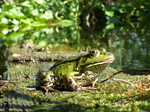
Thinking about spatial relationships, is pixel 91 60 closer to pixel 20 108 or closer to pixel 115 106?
pixel 115 106

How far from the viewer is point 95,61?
303 centimetres

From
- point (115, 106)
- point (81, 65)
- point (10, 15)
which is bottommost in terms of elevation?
point (115, 106)

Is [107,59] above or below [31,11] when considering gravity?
below

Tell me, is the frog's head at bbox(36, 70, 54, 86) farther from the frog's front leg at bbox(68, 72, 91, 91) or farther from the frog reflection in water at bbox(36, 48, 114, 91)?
the frog's front leg at bbox(68, 72, 91, 91)

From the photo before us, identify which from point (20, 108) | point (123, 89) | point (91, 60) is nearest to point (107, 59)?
point (91, 60)

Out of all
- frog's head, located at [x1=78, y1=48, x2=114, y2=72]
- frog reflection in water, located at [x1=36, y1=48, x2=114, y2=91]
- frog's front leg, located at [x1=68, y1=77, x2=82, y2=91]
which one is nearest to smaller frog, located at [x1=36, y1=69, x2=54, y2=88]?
frog reflection in water, located at [x1=36, y1=48, x2=114, y2=91]

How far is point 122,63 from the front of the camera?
6.62 meters

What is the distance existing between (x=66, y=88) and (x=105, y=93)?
473mm

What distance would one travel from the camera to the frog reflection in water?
3.04 meters

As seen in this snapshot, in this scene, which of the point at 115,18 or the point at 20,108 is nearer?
the point at 20,108

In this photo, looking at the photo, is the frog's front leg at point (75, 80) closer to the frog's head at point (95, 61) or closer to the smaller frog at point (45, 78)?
the frog's head at point (95, 61)

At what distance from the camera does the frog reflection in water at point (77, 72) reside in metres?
3.04

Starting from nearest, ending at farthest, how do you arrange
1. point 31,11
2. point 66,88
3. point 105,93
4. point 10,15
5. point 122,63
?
point 105,93 → point 66,88 → point 122,63 → point 10,15 → point 31,11

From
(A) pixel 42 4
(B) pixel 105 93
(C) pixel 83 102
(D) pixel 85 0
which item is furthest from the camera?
(D) pixel 85 0
